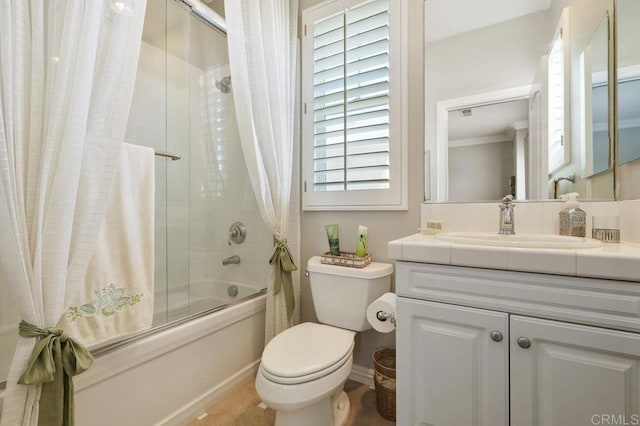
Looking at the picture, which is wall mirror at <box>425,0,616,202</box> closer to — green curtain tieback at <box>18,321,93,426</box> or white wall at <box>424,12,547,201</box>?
white wall at <box>424,12,547,201</box>

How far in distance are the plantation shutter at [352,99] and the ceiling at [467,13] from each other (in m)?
0.23

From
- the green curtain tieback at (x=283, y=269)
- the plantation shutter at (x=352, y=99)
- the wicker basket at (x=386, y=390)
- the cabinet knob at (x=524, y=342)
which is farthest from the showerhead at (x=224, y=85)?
the cabinet knob at (x=524, y=342)

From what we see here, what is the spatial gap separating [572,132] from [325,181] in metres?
1.17

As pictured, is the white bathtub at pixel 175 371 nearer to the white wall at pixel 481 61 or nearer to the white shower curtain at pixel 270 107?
the white shower curtain at pixel 270 107

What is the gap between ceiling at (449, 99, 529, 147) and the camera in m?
1.33

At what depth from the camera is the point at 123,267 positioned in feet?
3.61

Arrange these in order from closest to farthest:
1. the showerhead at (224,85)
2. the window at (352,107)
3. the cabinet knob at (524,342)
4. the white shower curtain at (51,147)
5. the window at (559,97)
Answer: the white shower curtain at (51,147)
the cabinet knob at (524,342)
the window at (559,97)
the window at (352,107)
the showerhead at (224,85)

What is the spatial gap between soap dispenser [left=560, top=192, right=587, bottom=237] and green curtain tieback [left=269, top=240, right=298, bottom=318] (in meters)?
1.26

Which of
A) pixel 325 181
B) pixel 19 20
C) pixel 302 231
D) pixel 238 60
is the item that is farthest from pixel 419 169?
pixel 19 20

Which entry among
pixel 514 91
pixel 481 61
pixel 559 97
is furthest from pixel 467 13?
pixel 559 97

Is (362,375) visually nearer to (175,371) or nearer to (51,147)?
(175,371)

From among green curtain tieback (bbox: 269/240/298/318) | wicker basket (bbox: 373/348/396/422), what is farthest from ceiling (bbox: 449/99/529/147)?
wicker basket (bbox: 373/348/396/422)

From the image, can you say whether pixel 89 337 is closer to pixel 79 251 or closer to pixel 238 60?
pixel 79 251

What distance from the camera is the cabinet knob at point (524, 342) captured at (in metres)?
0.85
